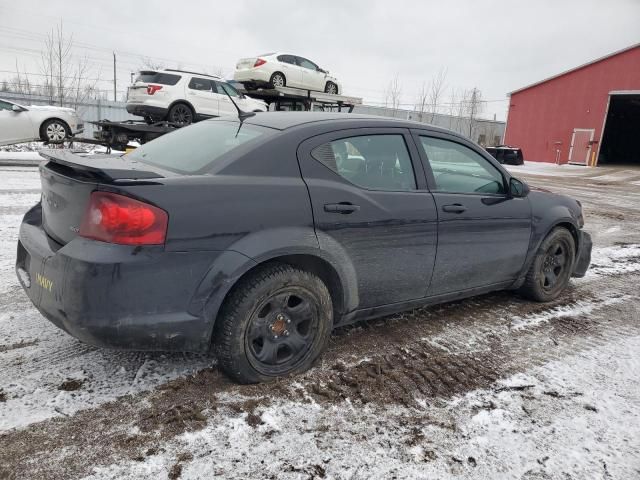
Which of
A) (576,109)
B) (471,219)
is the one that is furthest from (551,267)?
(576,109)

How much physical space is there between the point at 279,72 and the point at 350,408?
49.4 feet

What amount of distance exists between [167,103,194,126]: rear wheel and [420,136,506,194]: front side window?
448 inches

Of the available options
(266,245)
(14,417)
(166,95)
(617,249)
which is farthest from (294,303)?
(166,95)

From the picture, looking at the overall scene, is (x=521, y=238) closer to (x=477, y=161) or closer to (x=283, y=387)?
(x=477, y=161)

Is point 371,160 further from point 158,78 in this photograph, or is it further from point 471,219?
point 158,78

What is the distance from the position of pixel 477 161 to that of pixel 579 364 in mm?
1669

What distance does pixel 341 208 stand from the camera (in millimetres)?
2820

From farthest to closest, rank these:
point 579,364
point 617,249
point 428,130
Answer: point 617,249, point 428,130, point 579,364

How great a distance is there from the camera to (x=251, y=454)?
6.99 feet

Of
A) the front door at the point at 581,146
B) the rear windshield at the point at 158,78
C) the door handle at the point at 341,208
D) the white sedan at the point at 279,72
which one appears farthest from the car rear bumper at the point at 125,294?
the front door at the point at 581,146

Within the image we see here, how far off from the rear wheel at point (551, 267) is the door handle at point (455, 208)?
1.20 m

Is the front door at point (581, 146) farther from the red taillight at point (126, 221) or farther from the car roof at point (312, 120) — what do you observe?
the red taillight at point (126, 221)

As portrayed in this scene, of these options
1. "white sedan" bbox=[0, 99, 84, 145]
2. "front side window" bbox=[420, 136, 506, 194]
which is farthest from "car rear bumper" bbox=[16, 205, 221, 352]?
"white sedan" bbox=[0, 99, 84, 145]

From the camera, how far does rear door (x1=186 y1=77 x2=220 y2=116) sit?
1402 cm
